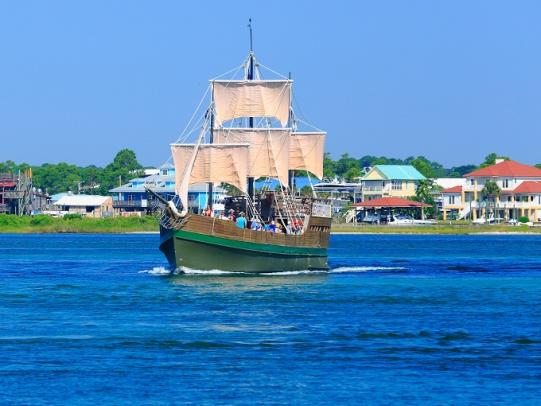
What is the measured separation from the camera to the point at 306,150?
96000mm

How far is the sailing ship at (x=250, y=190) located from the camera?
7412 cm

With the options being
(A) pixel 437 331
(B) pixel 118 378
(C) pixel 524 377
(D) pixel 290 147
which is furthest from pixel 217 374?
(D) pixel 290 147

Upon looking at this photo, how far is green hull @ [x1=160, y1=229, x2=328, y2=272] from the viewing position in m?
73.7

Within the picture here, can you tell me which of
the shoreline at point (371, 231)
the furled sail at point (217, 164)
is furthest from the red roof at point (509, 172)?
the furled sail at point (217, 164)

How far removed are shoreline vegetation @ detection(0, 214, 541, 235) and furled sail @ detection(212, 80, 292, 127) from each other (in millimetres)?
92156

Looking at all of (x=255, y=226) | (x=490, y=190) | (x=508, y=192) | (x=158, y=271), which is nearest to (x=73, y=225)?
(x=490, y=190)

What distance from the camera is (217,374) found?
38156mm

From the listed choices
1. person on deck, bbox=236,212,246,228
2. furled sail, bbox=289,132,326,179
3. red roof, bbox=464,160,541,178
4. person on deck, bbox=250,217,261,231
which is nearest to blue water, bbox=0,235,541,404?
person on deck, bbox=236,212,246,228

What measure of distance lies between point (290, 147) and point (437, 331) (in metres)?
48.6

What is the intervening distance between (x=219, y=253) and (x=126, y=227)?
114 meters

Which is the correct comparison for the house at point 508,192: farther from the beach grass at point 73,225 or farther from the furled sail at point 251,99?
the furled sail at point 251,99

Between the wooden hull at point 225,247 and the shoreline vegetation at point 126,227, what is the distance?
106 m

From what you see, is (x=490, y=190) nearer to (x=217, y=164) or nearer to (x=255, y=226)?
(x=217, y=164)

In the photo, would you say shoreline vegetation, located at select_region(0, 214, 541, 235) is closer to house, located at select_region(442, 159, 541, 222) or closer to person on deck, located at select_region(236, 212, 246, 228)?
house, located at select_region(442, 159, 541, 222)
